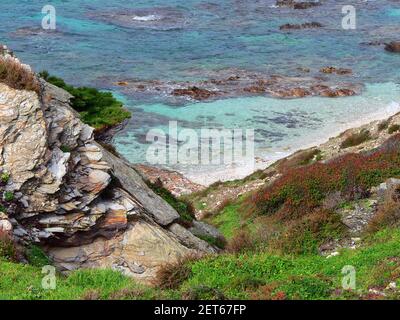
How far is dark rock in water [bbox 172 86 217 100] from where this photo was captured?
53000 millimetres

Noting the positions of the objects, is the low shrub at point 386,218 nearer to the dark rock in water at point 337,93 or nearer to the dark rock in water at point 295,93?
the dark rock in water at point 295,93

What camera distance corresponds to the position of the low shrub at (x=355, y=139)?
35.8m

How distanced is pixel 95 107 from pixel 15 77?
6768 mm

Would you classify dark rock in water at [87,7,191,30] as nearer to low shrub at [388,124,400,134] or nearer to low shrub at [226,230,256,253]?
low shrub at [388,124,400,134]

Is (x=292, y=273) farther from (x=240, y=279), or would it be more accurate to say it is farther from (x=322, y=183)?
(x=322, y=183)

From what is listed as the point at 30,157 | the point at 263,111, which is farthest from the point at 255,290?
the point at 263,111

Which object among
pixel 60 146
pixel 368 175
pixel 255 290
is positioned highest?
pixel 60 146

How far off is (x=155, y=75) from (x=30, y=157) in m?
41.8

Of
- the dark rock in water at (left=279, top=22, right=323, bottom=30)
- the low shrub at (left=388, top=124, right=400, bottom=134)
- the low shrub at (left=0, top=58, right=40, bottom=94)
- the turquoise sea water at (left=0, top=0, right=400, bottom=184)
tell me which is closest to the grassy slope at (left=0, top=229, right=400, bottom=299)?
the low shrub at (left=0, top=58, right=40, bottom=94)

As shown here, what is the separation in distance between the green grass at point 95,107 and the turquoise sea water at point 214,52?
13601mm

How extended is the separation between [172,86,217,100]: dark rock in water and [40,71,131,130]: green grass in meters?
27.5

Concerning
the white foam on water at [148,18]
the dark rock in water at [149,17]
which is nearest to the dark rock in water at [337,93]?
the dark rock in water at [149,17]

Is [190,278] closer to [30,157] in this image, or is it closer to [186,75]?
[30,157]

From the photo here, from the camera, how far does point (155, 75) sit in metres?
58.3
